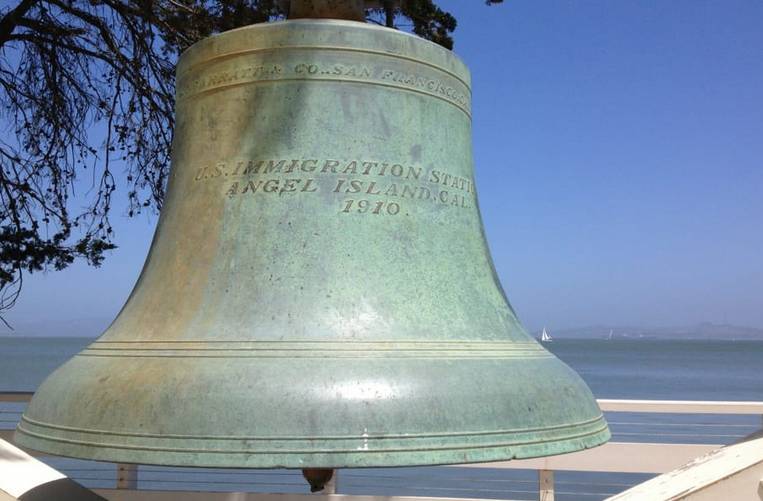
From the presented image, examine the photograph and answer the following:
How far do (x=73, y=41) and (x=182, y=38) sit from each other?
121cm

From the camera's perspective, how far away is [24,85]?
19.3 feet

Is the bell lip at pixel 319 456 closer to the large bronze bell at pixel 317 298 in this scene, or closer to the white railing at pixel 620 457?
the large bronze bell at pixel 317 298

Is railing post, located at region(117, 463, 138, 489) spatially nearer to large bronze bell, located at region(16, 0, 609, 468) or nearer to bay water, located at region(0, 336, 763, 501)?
bay water, located at region(0, 336, 763, 501)

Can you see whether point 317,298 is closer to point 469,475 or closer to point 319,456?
point 319,456

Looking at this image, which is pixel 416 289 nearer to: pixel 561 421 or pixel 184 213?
pixel 561 421

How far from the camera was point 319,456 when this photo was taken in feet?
4.19

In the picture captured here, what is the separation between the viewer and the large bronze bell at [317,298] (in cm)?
133

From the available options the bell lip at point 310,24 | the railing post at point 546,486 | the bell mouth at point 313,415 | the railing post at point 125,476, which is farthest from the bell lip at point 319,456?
the railing post at point 125,476

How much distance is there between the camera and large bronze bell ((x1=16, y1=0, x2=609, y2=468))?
4.36ft

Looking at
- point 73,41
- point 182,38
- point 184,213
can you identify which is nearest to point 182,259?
point 184,213

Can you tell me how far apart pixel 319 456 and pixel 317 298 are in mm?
332

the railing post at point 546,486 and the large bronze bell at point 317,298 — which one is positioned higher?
the large bronze bell at point 317,298

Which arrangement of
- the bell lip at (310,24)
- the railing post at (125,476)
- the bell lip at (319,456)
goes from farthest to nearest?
the railing post at (125,476) < the bell lip at (310,24) < the bell lip at (319,456)

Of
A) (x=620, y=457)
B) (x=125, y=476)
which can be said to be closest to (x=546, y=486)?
(x=620, y=457)
